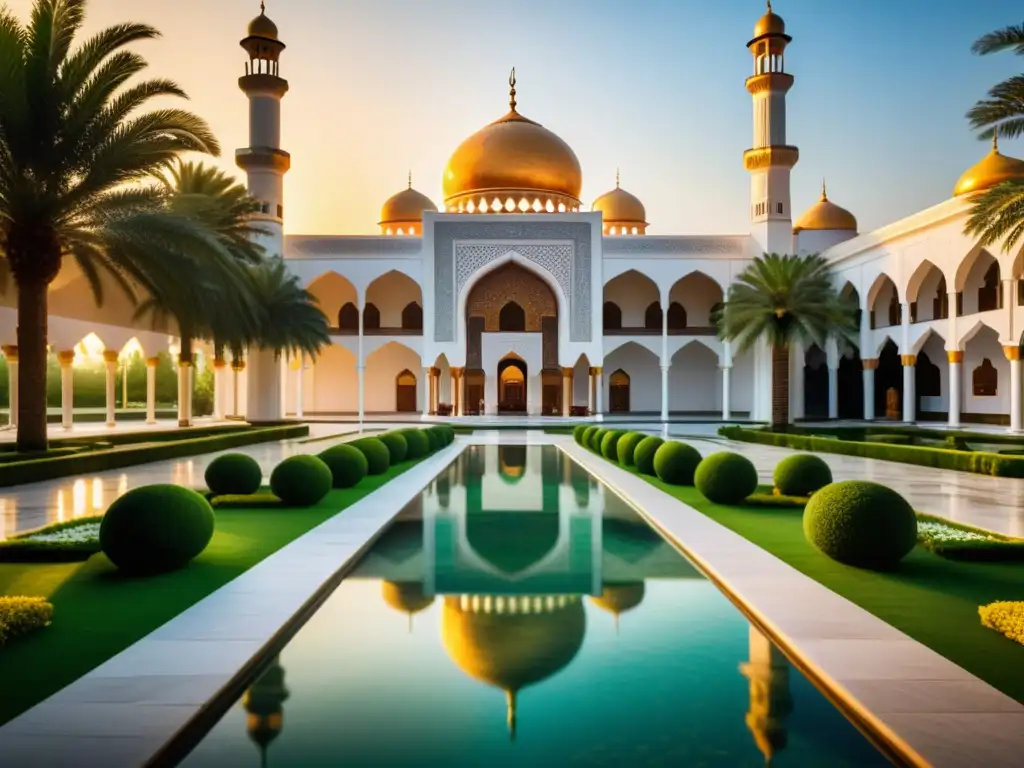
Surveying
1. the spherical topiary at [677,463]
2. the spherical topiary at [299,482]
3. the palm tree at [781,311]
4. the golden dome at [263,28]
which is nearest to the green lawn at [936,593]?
the spherical topiary at [677,463]

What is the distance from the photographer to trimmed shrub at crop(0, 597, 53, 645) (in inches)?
148

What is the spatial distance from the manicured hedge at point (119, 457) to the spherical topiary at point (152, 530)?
17.1 ft

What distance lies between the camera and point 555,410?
28375 mm

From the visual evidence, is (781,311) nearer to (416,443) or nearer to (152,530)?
(416,443)

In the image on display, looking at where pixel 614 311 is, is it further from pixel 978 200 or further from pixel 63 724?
pixel 63 724

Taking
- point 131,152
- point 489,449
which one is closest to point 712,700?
point 131,152

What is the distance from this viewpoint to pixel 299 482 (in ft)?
25.6

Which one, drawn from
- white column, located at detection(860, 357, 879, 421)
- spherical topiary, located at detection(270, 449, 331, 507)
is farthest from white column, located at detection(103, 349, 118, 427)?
white column, located at detection(860, 357, 879, 421)

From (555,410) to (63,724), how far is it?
25726 mm

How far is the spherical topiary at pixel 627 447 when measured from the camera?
1179cm

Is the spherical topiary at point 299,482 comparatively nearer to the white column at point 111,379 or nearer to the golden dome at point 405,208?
the white column at point 111,379

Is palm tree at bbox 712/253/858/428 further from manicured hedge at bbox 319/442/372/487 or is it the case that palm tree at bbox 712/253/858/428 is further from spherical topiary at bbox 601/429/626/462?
manicured hedge at bbox 319/442/372/487

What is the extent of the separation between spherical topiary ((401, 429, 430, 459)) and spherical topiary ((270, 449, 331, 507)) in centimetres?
487

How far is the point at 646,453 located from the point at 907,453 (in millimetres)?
4708
